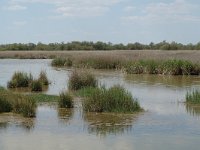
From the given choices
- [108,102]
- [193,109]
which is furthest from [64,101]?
[193,109]

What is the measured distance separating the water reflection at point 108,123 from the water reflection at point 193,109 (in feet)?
5.84

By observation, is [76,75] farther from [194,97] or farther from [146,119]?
[146,119]

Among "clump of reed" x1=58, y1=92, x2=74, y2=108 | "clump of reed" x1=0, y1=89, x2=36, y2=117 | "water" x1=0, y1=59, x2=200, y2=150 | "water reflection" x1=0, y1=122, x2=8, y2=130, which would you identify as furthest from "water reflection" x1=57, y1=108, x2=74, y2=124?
"water reflection" x1=0, y1=122, x2=8, y2=130

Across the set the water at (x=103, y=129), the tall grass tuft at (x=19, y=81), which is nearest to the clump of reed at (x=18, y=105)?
the water at (x=103, y=129)

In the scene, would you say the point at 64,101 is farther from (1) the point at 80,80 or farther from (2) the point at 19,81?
(2) the point at 19,81

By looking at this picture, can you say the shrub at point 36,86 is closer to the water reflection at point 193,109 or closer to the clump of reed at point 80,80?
the clump of reed at point 80,80

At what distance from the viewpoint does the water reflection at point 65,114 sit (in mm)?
12055

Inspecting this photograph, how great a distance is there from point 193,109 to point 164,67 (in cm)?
1597

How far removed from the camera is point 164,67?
29781 mm

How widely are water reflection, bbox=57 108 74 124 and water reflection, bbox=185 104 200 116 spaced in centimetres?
333

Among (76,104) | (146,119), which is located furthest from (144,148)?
(76,104)

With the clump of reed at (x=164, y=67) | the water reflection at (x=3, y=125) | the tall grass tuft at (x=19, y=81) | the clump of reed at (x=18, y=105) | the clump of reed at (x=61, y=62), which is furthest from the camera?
the clump of reed at (x=61, y=62)

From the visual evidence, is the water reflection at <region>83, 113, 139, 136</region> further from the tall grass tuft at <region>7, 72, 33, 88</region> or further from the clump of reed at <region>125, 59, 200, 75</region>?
the clump of reed at <region>125, 59, 200, 75</region>

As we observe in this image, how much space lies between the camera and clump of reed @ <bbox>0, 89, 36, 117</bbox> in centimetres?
1237
